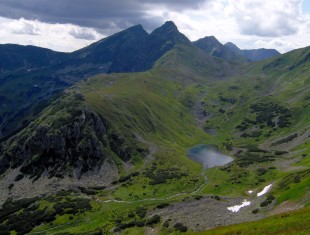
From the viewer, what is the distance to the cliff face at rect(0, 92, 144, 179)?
16400 cm

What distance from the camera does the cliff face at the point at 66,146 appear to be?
164m

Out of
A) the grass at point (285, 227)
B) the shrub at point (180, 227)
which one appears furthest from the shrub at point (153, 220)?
the grass at point (285, 227)

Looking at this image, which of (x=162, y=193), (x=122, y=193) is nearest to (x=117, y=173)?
(x=122, y=193)

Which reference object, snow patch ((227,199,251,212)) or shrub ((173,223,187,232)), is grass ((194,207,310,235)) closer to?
shrub ((173,223,187,232))

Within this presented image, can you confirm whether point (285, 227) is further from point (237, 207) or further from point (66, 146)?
point (66, 146)

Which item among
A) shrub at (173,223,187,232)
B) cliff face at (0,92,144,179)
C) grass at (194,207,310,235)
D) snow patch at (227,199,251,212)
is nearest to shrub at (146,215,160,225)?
shrub at (173,223,187,232)

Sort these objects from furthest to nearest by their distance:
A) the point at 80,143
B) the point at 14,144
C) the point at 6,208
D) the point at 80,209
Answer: the point at 14,144 → the point at 80,143 → the point at 6,208 → the point at 80,209

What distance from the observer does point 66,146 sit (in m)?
173

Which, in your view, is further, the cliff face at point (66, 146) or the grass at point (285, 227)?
the cliff face at point (66, 146)

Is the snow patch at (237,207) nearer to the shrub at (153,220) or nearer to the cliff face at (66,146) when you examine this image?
the shrub at (153,220)

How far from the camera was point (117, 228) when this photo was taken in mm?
93000

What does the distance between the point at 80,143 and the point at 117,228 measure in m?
86.3

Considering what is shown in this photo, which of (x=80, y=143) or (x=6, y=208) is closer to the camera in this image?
(x=6, y=208)

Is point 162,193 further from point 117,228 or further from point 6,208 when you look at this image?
point 6,208
